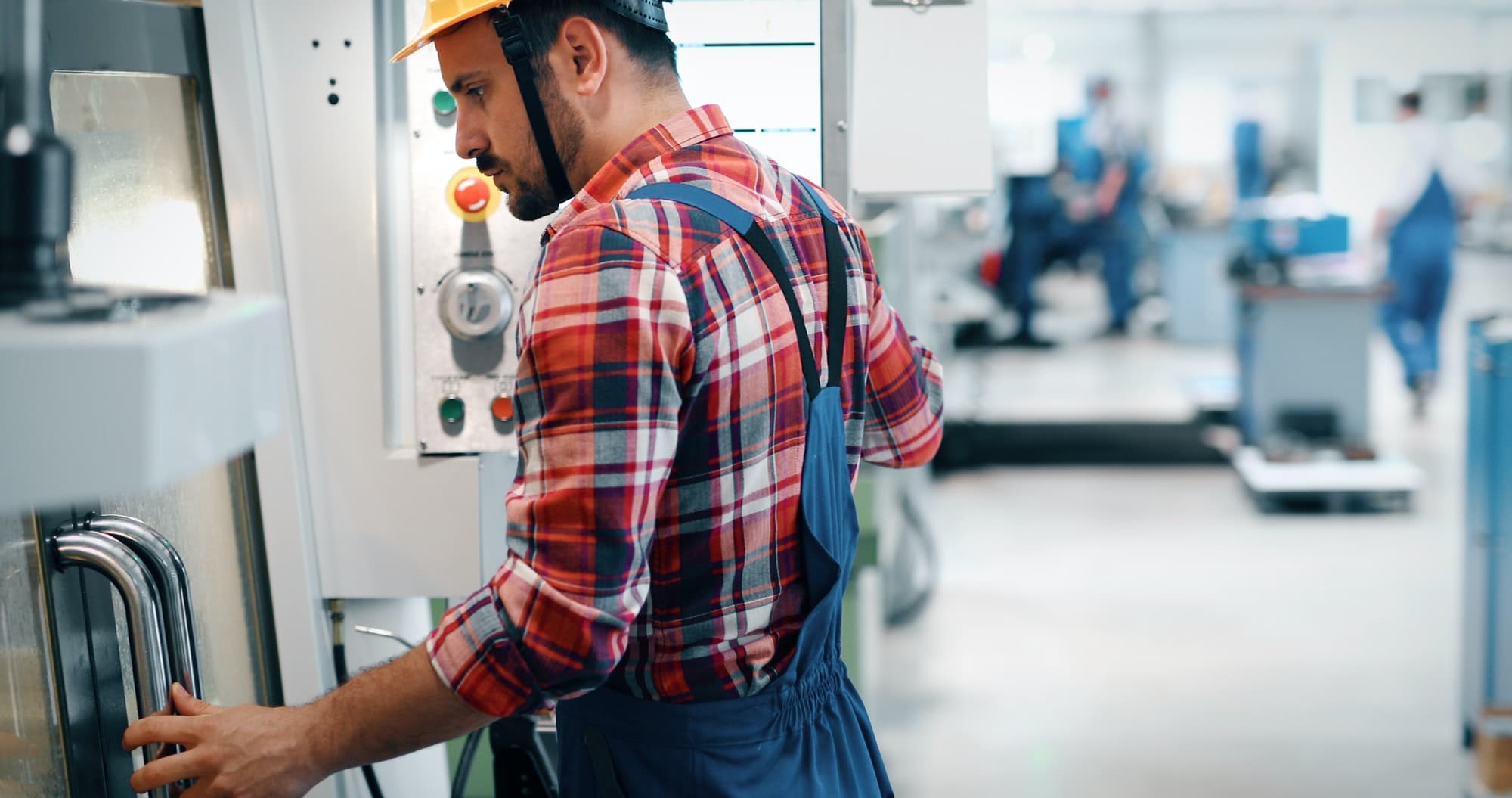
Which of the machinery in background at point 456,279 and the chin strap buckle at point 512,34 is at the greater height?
the chin strap buckle at point 512,34

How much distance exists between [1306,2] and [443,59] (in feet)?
45.6

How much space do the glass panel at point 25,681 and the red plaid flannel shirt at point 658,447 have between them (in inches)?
17.2

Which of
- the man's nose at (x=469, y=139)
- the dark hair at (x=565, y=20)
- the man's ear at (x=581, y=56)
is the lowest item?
the man's nose at (x=469, y=139)

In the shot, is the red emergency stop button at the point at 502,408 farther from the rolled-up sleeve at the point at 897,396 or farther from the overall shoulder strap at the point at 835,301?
the overall shoulder strap at the point at 835,301

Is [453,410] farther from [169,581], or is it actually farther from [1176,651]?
[1176,651]

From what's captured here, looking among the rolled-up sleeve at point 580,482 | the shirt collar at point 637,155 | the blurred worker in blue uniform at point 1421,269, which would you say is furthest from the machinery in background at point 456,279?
the blurred worker in blue uniform at point 1421,269

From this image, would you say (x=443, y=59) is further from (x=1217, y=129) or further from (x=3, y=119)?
(x=1217, y=129)

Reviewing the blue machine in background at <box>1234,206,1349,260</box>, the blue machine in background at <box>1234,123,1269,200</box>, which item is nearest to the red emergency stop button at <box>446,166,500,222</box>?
the blue machine in background at <box>1234,206,1349,260</box>

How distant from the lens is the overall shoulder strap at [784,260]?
102 centimetres

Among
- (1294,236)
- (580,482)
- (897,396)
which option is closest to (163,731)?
(580,482)

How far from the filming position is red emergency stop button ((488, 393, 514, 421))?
61.4 inches

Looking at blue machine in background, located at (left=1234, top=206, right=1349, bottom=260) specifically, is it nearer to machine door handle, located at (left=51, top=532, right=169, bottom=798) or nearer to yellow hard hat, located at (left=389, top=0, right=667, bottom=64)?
yellow hard hat, located at (left=389, top=0, right=667, bottom=64)

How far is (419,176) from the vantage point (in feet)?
5.12

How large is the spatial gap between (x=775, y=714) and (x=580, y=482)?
0.30 m
